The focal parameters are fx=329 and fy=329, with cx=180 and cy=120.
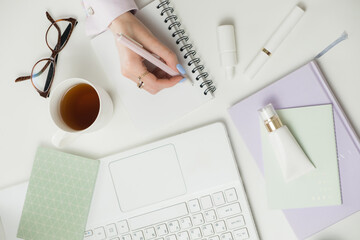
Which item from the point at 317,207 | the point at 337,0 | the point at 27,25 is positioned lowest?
the point at 317,207

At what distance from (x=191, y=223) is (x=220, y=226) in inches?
2.2

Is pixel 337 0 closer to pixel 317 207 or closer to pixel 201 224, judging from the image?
pixel 317 207

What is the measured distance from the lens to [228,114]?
0.63m

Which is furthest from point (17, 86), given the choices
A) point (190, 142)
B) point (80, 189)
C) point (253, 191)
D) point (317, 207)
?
point (317, 207)

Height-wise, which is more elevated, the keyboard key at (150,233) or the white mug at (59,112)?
the white mug at (59,112)

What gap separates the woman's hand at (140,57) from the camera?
23.7 inches

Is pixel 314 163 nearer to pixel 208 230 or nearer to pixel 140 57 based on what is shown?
pixel 208 230

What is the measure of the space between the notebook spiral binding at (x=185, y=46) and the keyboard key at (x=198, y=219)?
232 mm

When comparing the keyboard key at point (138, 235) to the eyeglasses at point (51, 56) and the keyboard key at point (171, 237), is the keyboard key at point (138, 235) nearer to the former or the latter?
the keyboard key at point (171, 237)

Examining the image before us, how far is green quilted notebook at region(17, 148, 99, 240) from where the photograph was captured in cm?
65

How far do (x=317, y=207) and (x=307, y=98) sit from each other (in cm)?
20

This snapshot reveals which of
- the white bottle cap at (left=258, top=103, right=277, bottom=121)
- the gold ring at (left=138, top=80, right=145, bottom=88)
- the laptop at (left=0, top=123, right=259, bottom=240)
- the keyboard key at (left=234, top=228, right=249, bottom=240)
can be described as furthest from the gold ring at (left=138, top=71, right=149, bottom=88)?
the keyboard key at (left=234, top=228, right=249, bottom=240)

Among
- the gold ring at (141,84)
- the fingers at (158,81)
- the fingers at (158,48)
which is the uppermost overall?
the fingers at (158,48)

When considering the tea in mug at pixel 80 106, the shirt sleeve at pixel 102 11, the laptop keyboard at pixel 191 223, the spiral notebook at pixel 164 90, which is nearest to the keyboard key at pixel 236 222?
the laptop keyboard at pixel 191 223
